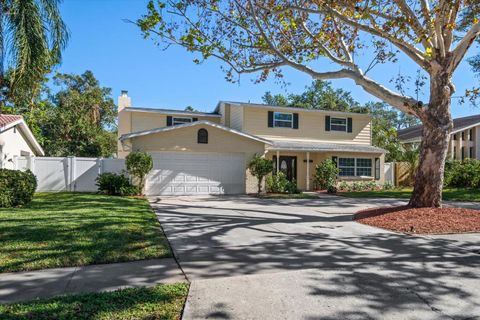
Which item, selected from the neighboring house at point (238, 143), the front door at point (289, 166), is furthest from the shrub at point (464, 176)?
the front door at point (289, 166)

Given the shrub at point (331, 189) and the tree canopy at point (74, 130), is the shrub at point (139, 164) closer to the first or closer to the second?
Result: the shrub at point (331, 189)

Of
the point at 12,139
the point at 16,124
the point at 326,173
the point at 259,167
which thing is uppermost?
the point at 16,124

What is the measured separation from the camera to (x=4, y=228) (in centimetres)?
685

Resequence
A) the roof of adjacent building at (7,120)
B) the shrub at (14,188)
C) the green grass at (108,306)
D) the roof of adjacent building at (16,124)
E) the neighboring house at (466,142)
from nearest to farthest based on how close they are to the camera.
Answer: the green grass at (108,306) → the shrub at (14,188) → the roof of adjacent building at (7,120) → the roof of adjacent building at (16,124) → the neighboring house at (466,142)

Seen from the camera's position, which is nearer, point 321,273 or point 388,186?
point 321,273

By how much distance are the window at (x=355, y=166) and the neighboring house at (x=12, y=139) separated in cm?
1790

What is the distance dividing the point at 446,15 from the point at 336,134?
45.3 ft

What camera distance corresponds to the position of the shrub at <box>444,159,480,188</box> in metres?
20.6

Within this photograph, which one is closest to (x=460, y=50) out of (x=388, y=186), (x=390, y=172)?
(x=388, y=186)

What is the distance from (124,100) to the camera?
861 inches

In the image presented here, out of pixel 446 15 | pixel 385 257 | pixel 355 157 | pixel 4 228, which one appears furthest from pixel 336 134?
pixel 4 228

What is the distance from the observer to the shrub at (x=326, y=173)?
774 inches

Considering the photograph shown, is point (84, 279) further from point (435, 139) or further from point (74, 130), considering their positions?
point (74, 130)

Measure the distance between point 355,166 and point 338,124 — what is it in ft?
9.97
